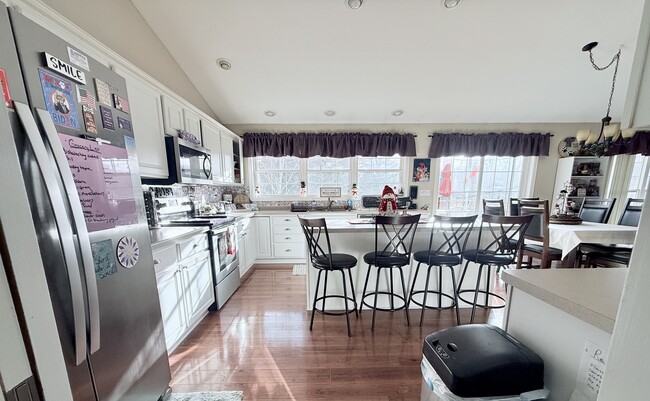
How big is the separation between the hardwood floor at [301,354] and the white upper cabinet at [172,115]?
1.92 meters

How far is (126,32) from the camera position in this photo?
75.2 inches

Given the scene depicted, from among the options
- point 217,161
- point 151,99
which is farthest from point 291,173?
point 151,99

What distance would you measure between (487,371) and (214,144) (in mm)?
3309

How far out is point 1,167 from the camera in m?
0.42

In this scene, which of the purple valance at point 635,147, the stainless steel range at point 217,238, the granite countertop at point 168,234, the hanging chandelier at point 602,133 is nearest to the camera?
the granite countertop at point 168,234

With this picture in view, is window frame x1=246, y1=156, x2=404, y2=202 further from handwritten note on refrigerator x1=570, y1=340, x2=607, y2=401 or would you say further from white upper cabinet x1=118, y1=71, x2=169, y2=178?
handwritten note on refrigerator x1=570, y1=340, x2=607, y2=401

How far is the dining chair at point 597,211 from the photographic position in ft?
8.86

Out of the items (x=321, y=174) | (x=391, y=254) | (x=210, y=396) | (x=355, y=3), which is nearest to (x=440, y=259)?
(x=391, y=254)

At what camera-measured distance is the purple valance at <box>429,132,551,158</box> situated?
3.78 meters

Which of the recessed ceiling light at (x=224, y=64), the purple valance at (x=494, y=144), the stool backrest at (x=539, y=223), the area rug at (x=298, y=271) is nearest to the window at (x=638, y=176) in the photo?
the purple valance at (x=494, y=144)

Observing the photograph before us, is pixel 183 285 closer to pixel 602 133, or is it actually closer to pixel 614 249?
pixel 614 249

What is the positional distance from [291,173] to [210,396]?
128 inches

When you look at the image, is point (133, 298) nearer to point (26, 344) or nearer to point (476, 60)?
point (26, 344)

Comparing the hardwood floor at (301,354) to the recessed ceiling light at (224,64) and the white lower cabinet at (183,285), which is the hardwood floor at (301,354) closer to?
the white lower cabinet at (183,285)
